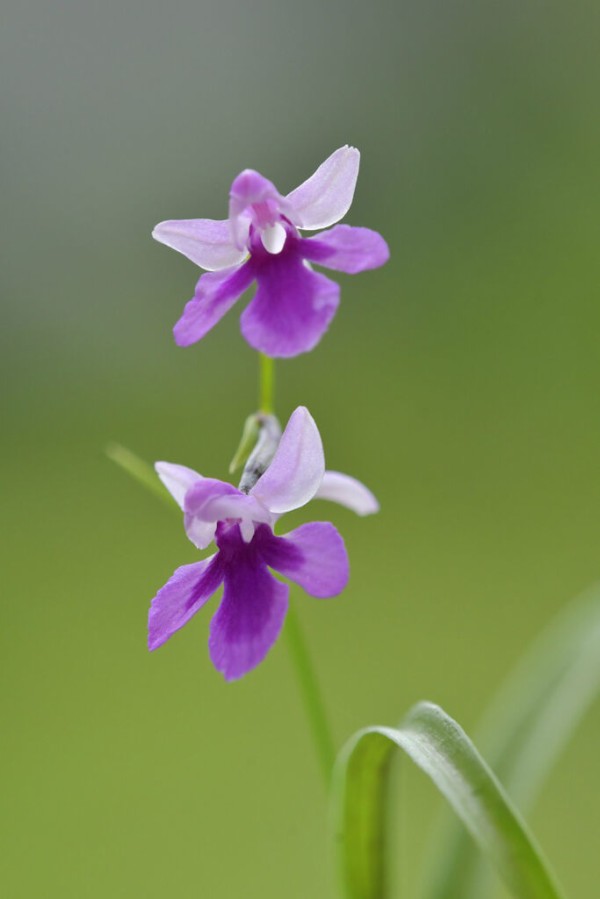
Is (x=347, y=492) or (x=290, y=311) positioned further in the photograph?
(x=347, y=492)

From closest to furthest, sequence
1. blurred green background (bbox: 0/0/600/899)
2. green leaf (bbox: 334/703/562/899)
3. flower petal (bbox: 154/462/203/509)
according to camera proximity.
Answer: green leaf (bbox: 334/703/562/899), flower petal (bbox: 154/462/203/509), blurred green background (bbox: 0/0/600/899)

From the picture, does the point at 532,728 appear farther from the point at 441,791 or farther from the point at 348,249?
the point at 348,249

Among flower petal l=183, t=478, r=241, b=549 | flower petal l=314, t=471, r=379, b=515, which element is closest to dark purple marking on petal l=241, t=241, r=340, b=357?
flower petal l=183, t=478, r=241, b=549

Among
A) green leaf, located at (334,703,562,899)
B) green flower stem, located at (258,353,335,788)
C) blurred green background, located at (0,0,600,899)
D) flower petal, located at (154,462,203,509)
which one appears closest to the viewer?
green leaf, located at (334,703,562,899)

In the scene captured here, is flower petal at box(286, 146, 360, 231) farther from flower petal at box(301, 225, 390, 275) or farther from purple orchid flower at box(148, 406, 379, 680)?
purple orchid flower at box(148, 406, 379, 680)

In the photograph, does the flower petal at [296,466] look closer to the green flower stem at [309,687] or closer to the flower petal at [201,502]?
the flower petal at [201,502]

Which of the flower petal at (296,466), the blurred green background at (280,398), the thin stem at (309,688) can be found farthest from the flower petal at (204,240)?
the blurred green background at (280,398)

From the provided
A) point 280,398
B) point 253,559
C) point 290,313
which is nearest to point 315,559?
point 253,559
